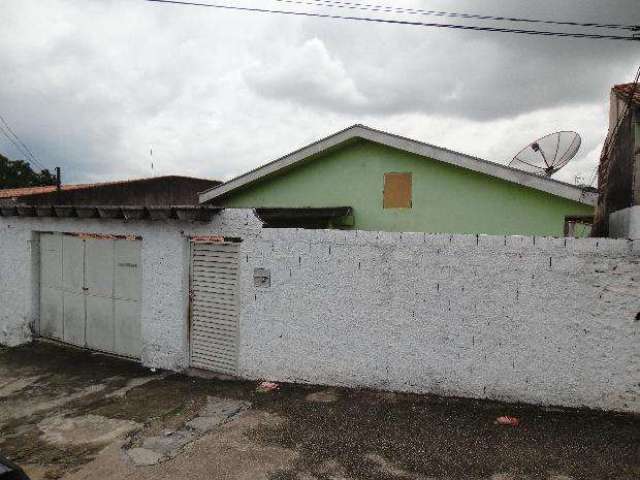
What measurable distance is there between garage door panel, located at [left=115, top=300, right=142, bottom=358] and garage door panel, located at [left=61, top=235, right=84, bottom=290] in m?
1.30

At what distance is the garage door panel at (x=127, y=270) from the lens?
7910 millimetres

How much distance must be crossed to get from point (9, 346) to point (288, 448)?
8.25 m

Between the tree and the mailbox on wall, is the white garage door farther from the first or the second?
the tree

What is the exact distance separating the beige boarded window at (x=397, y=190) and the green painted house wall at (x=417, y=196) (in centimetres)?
11

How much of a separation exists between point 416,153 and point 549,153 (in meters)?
3.44

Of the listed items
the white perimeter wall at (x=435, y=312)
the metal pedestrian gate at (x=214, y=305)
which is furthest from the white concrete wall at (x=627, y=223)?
the metal pedestrian gate at (x=214, y=305)

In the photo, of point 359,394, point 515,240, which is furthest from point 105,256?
point 515,240

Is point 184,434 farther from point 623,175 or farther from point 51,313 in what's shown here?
point 623,175

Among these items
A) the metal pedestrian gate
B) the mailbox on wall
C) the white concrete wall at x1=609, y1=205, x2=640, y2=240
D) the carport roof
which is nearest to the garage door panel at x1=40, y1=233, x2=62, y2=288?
the carport roof

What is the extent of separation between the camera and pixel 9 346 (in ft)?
32.0

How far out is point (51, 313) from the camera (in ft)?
30.8

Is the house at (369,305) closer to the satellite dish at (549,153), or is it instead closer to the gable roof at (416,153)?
the gable roof at (416,153)

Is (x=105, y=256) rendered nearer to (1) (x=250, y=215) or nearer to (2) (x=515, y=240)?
(1) (x=250, y=215)

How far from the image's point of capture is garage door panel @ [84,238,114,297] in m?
8.33
